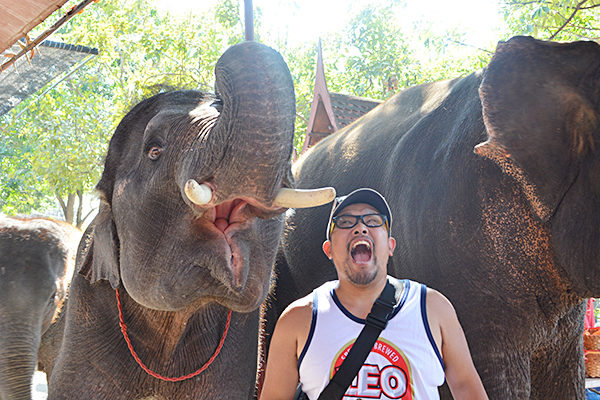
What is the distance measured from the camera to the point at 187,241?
1.77 metres

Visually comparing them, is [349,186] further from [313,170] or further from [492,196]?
[492,196]

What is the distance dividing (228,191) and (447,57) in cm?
1899

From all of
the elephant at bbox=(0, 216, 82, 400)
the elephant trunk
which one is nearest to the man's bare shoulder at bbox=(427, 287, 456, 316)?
the elephant trunk

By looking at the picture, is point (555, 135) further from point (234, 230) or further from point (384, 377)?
point (234, 230)

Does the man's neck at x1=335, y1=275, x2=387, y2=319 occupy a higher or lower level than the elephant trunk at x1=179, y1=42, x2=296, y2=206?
lower

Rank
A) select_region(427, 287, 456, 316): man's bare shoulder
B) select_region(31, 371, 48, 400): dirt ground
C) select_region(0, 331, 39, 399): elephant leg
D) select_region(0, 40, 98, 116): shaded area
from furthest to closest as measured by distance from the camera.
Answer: select_region(31, 371, 48, 400): dirt ground → select_region(0, 40, 98, 116): shaded area → select_region(0, 331, 39, 399): elephant leg → select_region(427, 287, 456, 316): man's bare shoulder

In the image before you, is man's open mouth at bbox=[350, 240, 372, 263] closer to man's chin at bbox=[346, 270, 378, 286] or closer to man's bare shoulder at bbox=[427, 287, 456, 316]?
man's chin at bbox=[346, 270, 378, 286]

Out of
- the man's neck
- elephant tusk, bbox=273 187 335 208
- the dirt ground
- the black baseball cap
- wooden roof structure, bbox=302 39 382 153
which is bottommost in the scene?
the dirt ground

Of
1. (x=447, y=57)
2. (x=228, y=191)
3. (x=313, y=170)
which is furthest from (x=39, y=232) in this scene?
(x=447, y=57)

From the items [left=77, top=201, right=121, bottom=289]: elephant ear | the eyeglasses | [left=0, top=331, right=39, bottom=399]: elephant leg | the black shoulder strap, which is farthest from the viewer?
[left=0, top=331, right=39, bottom=399]: elephant leg

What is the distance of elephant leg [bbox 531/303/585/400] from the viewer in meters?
2.04

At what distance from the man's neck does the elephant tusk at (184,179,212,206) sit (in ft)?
1.75

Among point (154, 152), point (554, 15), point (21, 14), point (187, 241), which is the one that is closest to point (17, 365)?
point (21, 14)

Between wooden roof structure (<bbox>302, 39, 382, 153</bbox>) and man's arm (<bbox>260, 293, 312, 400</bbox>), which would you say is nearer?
man's arm (<bbox>260, 293, 312, 400</bbox>)
